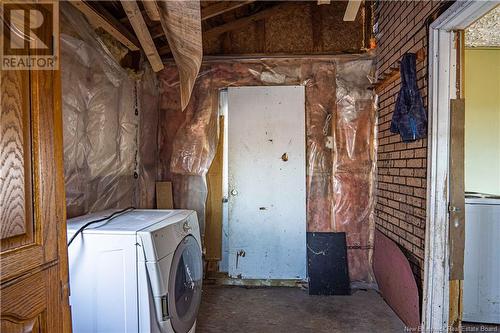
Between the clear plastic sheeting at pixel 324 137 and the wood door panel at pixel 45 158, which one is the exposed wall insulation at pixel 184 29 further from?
the clear plastic sheeting at pixel 324 137

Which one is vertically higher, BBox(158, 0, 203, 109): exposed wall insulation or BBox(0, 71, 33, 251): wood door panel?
BBox(158, 0, 203, 109): exposed wall insulation

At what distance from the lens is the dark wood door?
0.80 meters

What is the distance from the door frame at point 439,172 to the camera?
2031mm

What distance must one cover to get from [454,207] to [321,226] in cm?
142

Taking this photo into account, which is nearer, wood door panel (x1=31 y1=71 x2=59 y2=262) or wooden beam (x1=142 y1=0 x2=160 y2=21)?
wood door panel (x1=31 y1=71 x2=59 y2=262)

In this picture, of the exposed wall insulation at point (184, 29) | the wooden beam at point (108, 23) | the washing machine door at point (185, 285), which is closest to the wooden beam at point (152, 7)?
the exposed wall insulation at point (184, 29)

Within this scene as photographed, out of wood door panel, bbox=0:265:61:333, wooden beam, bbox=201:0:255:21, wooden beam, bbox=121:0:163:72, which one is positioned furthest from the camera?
wooden beam, bbox=201:0:255:21

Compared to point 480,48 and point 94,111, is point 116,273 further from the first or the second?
point 480,48

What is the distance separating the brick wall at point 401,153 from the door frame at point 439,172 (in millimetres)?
116

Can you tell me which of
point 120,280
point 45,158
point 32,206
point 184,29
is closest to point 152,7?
point 184,29

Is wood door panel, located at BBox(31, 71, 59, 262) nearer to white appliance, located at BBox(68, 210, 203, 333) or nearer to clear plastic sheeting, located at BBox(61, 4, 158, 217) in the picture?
white appliance, located at BBox(68, 210, 203, 333)

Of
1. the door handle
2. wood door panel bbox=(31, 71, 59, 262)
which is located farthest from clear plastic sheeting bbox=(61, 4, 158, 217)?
the door handle

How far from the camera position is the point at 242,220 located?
10.6ft

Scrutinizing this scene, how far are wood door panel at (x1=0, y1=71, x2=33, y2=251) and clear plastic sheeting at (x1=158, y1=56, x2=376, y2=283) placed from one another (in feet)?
8.07
